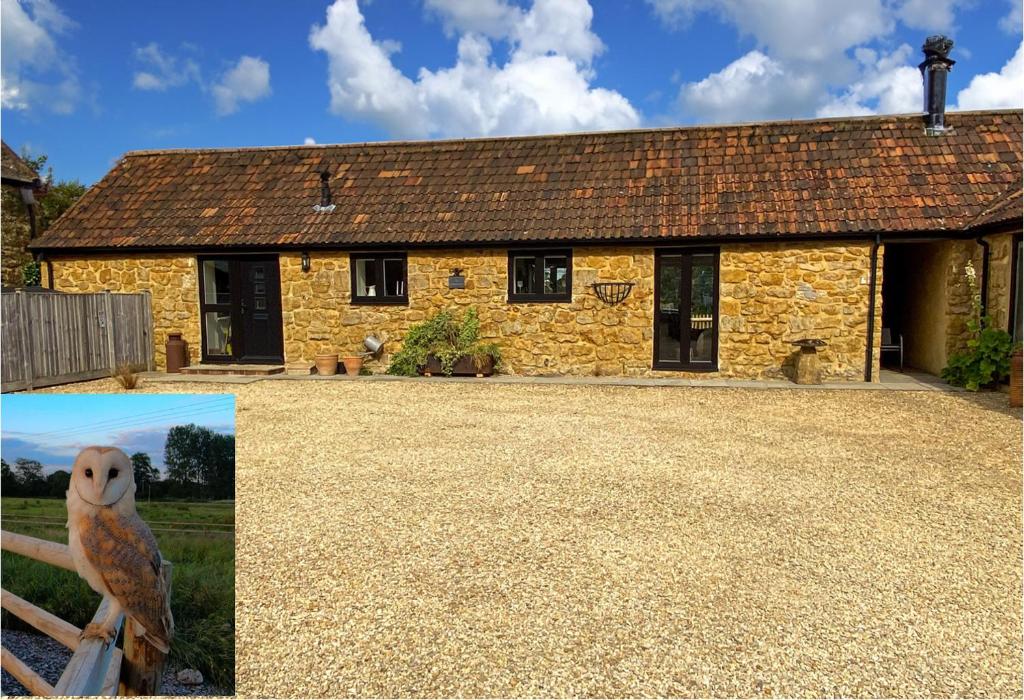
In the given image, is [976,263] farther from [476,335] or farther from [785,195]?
[476,335]

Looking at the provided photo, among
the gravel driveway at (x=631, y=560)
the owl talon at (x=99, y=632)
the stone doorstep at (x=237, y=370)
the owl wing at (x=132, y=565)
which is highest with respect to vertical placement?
the owl wing at (x=132, y=565)

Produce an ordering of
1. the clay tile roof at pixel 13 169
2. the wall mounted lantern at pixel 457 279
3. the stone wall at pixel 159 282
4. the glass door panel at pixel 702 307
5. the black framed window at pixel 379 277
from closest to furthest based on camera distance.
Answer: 1. the glass door panel at pixel 702 307
2. the wall mounted lantern at pixel 457 279
3. the black framed window at pixel 379 277
4. the stone wall at pixel 159 282
5. the clay tile roof at pixel 13 169

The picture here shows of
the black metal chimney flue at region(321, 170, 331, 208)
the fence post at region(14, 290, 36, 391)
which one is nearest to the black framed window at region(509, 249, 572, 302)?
the black metal chimney flue at region(321, 170, 331, 208)

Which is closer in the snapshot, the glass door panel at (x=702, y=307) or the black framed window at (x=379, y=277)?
the glass door panel at (x=702, y=307)

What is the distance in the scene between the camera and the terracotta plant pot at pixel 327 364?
42.1ft

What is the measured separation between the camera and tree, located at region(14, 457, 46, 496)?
5.77 ft

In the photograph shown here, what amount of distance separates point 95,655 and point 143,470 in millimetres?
511

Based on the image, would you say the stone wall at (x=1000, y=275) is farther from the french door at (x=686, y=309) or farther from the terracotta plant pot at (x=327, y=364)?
the terracotta plant pot at (x=327, y=364)

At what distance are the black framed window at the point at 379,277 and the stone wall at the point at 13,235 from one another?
36.6 ft

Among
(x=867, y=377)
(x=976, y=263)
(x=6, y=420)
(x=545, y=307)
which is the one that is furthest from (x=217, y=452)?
(x=976, y=263)

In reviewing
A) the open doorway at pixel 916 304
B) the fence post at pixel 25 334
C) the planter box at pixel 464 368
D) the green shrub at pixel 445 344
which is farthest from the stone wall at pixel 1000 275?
the fence post at pixel 25 334

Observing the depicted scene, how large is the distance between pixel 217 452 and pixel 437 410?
7.37 m

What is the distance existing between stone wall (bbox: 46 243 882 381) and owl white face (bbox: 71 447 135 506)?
1090 cm

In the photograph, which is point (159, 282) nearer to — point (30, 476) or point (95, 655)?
point (30, 476)
